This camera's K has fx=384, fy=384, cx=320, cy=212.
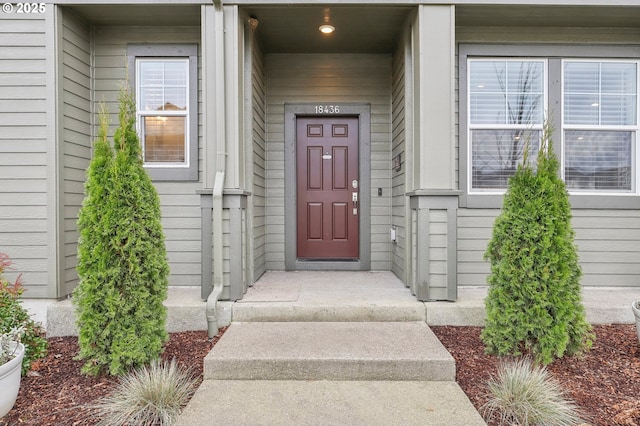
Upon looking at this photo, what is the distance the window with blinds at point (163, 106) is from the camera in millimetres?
3957

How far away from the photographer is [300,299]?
11.1 feet

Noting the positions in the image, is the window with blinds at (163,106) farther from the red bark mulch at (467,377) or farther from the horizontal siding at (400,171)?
the horizontal siding at (400,171)

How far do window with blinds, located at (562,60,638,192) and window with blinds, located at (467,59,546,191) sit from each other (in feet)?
1.08

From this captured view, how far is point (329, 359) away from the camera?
97.0 inches

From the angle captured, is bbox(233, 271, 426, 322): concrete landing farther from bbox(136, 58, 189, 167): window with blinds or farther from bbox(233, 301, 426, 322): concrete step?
bbox(136, 58, 189, 167): window with blinds

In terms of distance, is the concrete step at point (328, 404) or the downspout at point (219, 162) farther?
the downspout at point (219, 162)

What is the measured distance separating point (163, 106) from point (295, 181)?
5.50 feet

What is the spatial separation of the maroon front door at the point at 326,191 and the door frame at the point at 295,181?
85mm

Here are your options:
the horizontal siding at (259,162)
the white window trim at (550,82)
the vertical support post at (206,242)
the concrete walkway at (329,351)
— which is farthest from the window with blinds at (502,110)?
the vertical support post at (206,242)

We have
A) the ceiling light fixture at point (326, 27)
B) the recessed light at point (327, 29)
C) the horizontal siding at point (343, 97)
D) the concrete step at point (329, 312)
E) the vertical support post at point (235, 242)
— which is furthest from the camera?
the horizontal siding at point (343, 97)

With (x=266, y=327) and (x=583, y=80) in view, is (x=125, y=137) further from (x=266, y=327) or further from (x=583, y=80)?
(x=583, y=80)

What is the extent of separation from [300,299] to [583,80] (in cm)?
364

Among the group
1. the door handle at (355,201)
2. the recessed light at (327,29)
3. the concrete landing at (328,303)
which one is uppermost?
the recessed light at (327,29)

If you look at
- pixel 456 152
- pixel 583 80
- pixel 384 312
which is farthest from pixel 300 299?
pixel 583 80
